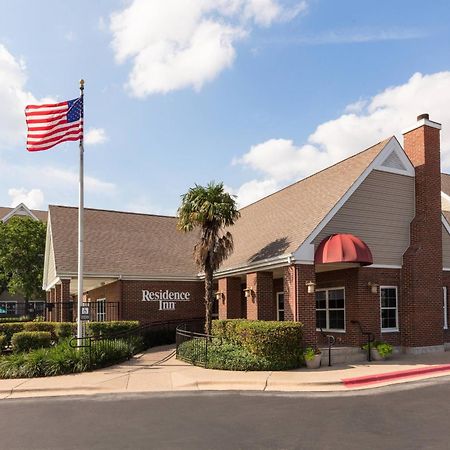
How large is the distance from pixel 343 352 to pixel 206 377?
5497mm

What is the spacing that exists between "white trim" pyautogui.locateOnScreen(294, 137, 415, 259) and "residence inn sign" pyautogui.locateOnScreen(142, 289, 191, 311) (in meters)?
9.73

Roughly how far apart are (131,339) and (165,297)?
192 inches

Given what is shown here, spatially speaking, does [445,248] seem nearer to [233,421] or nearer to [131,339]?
[131,339]

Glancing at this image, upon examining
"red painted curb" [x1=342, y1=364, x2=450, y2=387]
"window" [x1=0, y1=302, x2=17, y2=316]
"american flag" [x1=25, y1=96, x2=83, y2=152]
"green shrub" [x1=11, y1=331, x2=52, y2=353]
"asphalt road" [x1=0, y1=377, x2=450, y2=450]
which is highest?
"american flag" [x1=25, y1=96, x2=83, y2=152]

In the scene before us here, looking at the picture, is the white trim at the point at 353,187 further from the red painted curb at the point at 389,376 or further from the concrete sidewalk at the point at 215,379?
the red painted curb at the point at 389,376

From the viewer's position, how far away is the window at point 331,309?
1928cm

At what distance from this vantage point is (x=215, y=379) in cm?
1387

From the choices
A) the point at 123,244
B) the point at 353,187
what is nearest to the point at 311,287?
the point at 353,187

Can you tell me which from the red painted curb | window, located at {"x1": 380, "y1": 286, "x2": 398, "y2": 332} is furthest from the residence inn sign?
the red painted curb

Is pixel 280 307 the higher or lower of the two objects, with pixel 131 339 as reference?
higher

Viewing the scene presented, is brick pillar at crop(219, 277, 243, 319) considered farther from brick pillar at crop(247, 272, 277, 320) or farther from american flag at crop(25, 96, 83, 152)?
american flag at crop(25, 96, 83, 152)

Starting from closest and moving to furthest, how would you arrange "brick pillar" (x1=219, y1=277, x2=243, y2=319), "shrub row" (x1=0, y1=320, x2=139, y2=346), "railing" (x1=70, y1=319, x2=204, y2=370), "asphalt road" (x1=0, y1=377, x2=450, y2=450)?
"asphalt road" (x1=0, y1=377, x2=450, y2=450) → "railing" (x1=70, y1=319, x2=204, y2=370) → "shrub row" (x1=0, y1=320, x2=139, y2=346) → "brick pillar" (x1=219, y1=277, x2=243, y2=319)

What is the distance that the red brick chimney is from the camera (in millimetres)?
18984

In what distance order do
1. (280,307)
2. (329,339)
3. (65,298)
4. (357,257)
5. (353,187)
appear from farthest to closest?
(280,307), (65,298), (353,187), (329,339), (357,257)
